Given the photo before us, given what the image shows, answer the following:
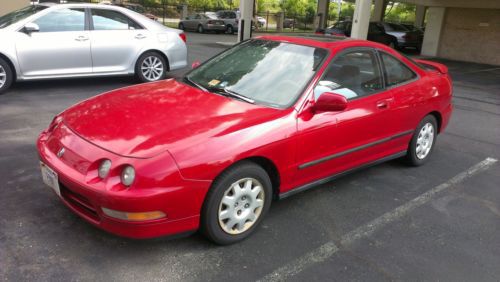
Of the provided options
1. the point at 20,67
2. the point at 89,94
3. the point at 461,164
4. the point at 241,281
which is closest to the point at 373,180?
the point at 461,164

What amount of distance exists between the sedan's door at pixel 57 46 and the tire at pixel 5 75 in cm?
20

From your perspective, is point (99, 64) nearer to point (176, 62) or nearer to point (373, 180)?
point (176, 62)

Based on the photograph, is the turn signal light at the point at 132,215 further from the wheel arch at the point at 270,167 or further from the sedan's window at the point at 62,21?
the sedan's window at the point at 62,21

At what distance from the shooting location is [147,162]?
2.73 meters

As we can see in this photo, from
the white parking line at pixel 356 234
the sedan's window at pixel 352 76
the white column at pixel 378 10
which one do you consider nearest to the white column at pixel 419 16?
the white column at pixel 378 10

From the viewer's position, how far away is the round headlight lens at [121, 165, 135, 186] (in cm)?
270

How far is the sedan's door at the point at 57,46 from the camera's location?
23.7 feet

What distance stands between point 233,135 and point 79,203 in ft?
3.70

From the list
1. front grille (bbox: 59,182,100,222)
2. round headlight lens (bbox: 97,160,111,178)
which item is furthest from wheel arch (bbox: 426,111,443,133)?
front grille (bbox: 59,182,100,222)

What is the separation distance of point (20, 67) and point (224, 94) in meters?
5.02

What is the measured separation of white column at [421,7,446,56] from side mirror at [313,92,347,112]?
62.8 ft

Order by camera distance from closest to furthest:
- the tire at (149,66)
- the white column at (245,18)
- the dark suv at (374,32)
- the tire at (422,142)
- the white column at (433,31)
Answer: the tire at (422,142) < the tire at (149,66) < the white column at (245,18) < the white column at (433,31) < the dark suv at (374,32)

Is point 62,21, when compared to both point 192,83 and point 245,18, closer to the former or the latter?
point 192,83

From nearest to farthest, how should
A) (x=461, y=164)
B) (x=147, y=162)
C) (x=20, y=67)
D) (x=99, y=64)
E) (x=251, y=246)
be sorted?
(x=147, y=162)
(x=251, y=246)
(x=461, y=164)
(x=20, y=67)
(x=99, y=64)
